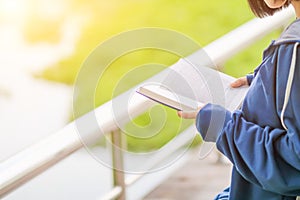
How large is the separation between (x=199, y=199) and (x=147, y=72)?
73cm

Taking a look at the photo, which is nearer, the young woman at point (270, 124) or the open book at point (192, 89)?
the young woman at point (270, 124)

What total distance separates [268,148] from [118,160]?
586mm

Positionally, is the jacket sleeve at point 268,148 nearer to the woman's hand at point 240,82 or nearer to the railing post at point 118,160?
the woman's hand at point 240,82

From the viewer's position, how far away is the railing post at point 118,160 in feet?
4.45

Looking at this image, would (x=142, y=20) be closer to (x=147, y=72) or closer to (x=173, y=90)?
(x=147, y=72)

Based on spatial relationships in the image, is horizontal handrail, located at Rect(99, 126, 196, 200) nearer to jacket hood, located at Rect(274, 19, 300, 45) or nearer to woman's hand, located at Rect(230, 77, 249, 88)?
woman's hand, located at Rect(230, 77, 249, 88)

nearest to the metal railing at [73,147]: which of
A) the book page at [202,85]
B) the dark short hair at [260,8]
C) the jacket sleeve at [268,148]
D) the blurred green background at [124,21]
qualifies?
the book page at [202,85]

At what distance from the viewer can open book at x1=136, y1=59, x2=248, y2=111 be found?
99 centimetres

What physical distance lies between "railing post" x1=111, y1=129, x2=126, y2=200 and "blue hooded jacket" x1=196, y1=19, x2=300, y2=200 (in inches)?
18.2

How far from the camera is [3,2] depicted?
416cm

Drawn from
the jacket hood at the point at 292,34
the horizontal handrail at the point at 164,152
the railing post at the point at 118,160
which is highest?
the jacket hood at the point at 292,34

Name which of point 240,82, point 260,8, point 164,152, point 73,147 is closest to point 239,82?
point 240,82

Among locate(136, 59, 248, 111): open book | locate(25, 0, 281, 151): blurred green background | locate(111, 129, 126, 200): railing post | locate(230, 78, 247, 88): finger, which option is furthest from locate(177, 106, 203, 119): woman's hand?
locate(25, 0, 281, 151): blurred green background

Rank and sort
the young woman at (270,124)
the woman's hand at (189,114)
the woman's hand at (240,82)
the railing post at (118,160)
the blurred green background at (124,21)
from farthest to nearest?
the blurred green background at (124,21) → the railing post at (118,160) → the woman's hand at (240,82) → the woman's hand at (189,114) → the young woman at (270,124)
